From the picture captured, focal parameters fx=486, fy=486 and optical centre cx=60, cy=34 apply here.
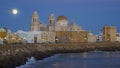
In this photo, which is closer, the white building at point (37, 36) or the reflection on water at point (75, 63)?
the reflection on water at point (75, 63)

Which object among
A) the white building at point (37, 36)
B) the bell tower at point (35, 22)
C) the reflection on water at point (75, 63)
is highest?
the bell tower at point (35, 22)

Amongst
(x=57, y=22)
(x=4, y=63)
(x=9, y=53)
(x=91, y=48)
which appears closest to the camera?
(x=4, y=63)

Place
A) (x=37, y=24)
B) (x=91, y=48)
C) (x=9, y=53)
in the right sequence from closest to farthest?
(x=9, y=53), (x=91, y=48), (x=37, y=24)

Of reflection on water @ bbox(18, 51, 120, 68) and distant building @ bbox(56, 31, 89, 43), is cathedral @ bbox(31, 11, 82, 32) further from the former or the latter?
reflection on water @ bbox(18, 51, 120, 68)

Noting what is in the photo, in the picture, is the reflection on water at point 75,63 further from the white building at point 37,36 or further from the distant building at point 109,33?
the distant building at point 109,33

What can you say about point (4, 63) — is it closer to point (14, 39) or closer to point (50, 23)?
point (14, 39)

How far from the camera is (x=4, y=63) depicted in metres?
42.2

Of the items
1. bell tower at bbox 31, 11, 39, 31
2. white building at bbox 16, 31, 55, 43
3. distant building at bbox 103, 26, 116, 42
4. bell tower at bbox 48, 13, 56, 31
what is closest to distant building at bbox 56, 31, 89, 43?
white building at bbox 16, 31, 55, 43

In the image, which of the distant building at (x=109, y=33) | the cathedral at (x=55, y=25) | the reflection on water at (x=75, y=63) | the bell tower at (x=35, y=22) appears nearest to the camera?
the reflection on water at (x=75, y=63)

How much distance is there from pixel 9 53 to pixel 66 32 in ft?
399

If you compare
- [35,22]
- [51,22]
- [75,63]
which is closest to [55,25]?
[51,22]

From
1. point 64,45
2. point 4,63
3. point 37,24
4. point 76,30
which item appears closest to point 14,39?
point 64,45

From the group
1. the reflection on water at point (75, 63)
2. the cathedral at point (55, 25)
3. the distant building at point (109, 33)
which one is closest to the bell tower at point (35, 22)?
the cathedral at point (55, 25)

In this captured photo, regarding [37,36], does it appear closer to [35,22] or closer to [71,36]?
[35,22]
